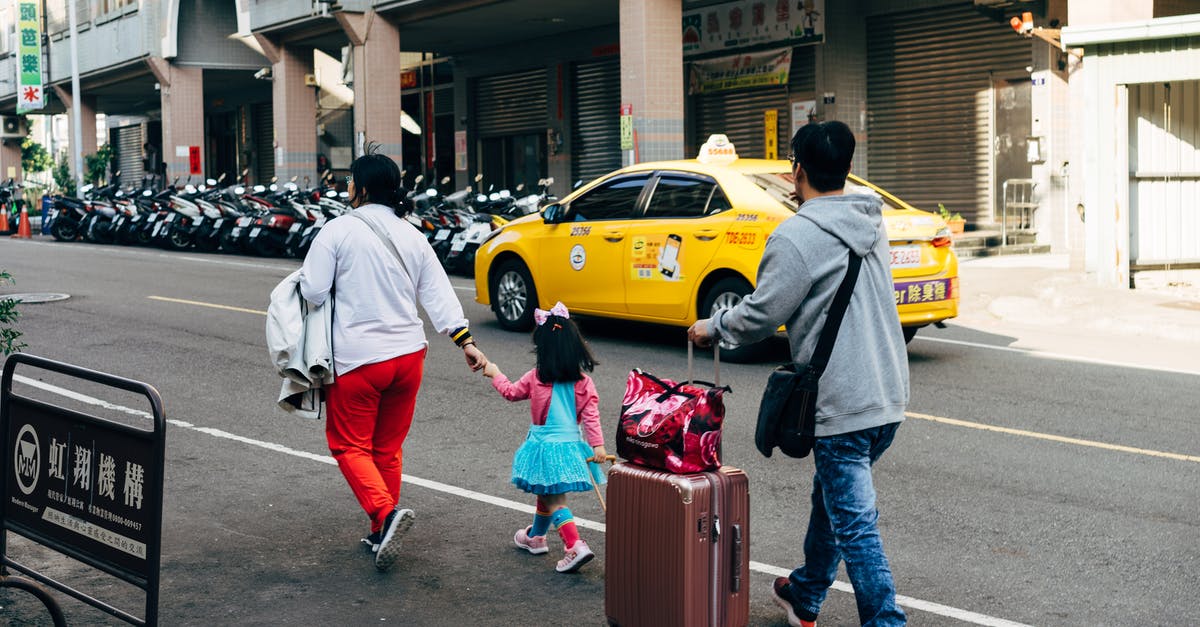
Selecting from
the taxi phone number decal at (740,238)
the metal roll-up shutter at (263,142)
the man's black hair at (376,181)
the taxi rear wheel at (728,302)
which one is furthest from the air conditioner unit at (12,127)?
the man's black hair at (376,181)

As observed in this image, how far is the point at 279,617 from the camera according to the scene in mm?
5027

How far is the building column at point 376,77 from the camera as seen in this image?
27.3 m

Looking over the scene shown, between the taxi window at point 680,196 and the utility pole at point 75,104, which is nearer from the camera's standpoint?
the taxi window at point 680,196

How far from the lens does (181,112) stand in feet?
120

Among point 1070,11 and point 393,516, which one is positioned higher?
point 1070,11

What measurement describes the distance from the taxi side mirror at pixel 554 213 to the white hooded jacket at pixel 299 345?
6695mm

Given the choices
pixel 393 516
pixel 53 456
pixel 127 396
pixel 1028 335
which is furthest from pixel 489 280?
pixel 53 456

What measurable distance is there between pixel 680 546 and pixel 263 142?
132 feet

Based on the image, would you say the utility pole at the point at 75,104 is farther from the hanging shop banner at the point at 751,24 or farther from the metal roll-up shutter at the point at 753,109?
the hanging shop banner at the point at 751,24

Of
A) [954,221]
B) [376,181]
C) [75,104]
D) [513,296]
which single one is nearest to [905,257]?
[513,296]

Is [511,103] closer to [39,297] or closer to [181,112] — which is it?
[181,112]

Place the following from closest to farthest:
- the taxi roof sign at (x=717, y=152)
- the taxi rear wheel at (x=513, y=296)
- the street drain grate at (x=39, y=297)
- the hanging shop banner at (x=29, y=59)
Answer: the taxi roof sign at (x=717, y=152)
the taxi rear wheel at (x=513, y=296)
the street drain grate at (x=39, y=297)
the hanging shop banner at (x=29, y=59)

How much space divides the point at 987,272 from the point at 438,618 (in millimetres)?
13602

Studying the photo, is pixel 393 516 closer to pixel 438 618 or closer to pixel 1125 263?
pixel 438 618
